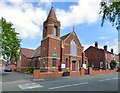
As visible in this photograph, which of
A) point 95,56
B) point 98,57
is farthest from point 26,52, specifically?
point 98,57

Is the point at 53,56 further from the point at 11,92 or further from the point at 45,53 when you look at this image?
the point at 11,92

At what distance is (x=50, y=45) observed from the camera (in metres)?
33.0

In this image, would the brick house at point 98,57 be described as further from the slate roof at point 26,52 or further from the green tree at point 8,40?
the green tree at point 8,40

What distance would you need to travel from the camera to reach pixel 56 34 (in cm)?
3500

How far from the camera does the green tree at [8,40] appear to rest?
88.9ft

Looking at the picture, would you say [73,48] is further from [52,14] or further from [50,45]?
[52,14]

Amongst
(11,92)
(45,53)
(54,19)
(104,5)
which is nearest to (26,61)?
(45,53)

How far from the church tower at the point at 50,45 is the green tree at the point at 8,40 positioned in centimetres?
624

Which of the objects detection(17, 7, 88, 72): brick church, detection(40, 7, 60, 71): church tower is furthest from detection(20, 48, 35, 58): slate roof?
detection(40, 7, 60, 71): church tower

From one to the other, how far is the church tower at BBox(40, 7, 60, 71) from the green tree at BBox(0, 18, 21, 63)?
6.24 m

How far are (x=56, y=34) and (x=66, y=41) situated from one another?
3266 millimetres

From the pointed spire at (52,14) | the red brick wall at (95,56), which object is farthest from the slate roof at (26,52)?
the red brick wall at (95,56)

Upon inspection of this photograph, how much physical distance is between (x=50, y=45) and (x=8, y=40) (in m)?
8.83

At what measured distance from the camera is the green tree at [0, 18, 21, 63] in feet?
88.9
